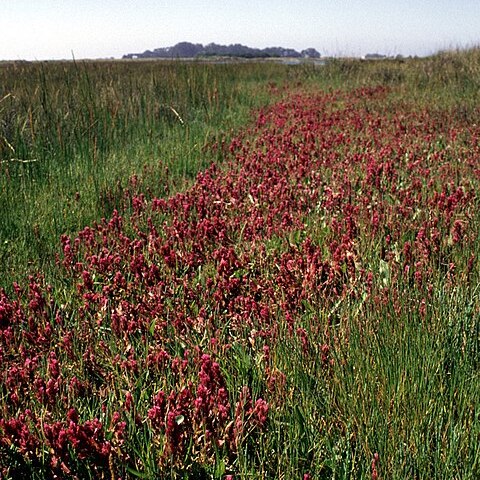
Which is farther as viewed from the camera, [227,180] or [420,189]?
[227,180]

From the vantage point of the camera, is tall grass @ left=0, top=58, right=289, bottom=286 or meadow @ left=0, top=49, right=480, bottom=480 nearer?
meadow @ left=0, top=49, right=480, bottom=480

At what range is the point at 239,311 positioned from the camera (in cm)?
350

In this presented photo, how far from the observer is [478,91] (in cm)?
1265

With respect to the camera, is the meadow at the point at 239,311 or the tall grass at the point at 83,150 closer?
the meadow at the point at 239,311

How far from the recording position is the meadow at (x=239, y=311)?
86.9 inches

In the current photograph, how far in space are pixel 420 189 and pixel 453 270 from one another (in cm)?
204

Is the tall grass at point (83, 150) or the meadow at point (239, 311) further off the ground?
the tall grass at point (83, 150)

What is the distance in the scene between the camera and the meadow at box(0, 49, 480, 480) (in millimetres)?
2207

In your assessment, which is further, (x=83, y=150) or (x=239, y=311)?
(x=83, y=150)

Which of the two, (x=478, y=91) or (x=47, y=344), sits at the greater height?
(x=478, y=91)

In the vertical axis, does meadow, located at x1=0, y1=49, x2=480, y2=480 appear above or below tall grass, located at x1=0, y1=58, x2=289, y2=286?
below

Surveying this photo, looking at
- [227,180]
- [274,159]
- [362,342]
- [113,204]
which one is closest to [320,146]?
[274,159]

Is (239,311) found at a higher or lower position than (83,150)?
lower

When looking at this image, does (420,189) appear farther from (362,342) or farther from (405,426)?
(405,426)
